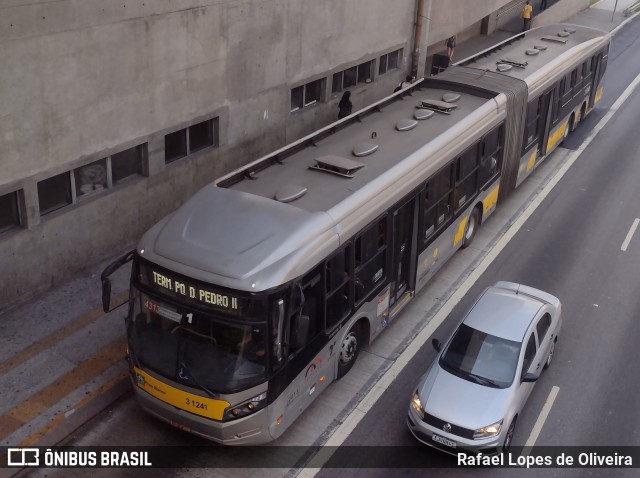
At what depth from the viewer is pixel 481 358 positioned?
37.3ft

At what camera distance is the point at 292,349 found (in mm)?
10172

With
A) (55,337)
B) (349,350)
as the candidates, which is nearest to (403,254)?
(349,350)

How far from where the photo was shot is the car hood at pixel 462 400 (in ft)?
34.5

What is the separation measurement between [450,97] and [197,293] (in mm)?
8987

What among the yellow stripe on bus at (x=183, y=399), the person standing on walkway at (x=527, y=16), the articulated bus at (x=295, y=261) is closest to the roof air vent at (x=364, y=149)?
the articulated bus at (x=295, y=261)

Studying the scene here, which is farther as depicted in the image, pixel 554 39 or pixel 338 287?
pixel 554 39

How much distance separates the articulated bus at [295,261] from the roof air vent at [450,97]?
15 cm

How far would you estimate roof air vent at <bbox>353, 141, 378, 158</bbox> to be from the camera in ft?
43.1

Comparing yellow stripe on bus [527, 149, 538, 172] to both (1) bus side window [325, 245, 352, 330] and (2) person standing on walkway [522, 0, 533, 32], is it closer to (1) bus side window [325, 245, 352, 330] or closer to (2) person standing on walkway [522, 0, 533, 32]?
(1) bus side window [325, 245, 352, 330]

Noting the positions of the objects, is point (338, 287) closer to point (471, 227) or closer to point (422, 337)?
point (422, 337)

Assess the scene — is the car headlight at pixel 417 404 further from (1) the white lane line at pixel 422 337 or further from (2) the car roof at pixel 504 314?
(2) the car roof at pixel 504 314

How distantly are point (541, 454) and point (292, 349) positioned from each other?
13.1 ft

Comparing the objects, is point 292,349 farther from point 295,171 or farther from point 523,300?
point 523,300

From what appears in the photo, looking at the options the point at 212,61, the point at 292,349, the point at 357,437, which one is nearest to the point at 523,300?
the point at 357,437
